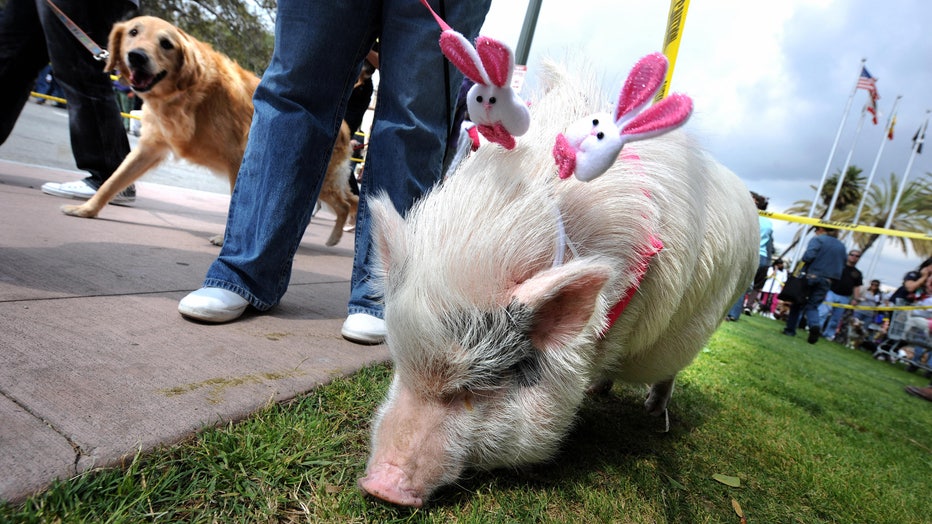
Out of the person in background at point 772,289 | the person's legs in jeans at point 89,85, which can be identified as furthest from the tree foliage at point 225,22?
the person in background at point 772,289

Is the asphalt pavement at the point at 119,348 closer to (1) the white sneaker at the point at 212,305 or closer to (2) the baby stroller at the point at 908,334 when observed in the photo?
(1) the white sneaker at the point at 212,305

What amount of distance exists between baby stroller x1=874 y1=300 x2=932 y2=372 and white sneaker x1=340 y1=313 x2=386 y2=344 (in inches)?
495

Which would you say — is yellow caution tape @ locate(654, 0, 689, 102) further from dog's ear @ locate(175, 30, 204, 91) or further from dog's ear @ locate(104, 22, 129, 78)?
dog's ear @ locate(104, 22, 129, 78)

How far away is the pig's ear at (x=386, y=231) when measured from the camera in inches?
64.7

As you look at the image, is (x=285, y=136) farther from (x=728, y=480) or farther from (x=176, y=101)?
(x=728, y=480)

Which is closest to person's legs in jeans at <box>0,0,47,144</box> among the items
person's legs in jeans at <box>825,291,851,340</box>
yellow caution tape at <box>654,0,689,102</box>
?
yellow caution tape at <box>654,0,689,102</box>

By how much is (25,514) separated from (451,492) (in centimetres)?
103

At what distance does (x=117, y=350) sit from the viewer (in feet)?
5.61

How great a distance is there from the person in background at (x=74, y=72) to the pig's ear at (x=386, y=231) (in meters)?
3.96

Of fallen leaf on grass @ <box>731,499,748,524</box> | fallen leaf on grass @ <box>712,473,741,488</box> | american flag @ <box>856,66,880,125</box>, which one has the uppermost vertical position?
american flag @ <box>856,66,880,125</box>

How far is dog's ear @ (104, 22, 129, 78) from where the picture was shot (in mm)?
4020

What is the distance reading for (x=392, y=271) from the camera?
5.36ft

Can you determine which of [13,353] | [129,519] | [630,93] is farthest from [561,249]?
[13,353]

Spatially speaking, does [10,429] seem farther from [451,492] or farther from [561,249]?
[561,249]
